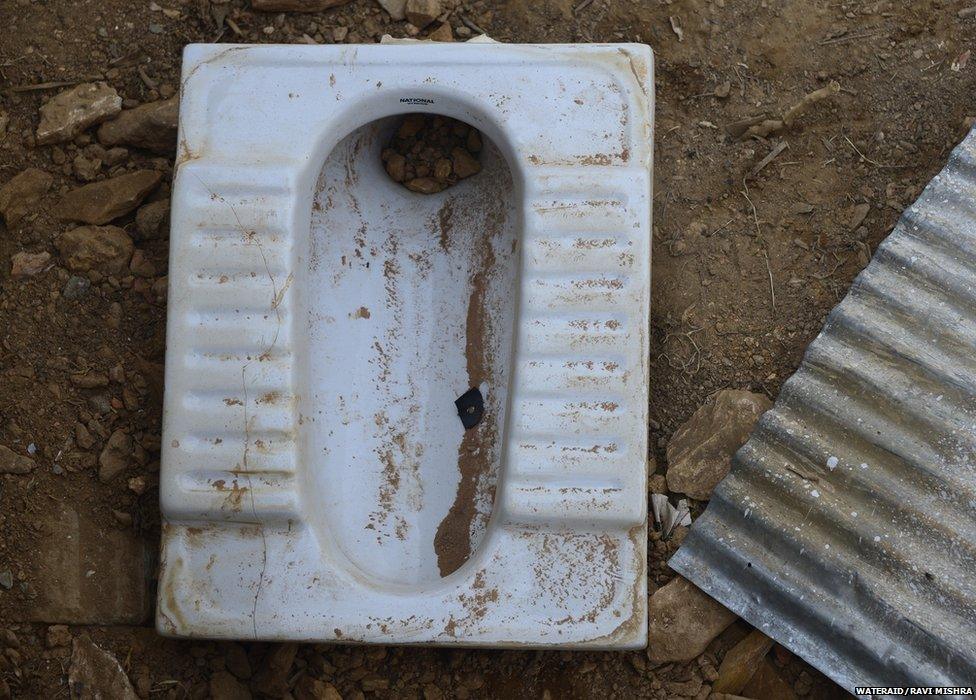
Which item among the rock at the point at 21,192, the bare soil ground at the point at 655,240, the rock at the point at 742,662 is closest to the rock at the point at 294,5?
the bare soil ground at the point at 655,240

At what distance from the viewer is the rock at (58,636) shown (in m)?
2.70

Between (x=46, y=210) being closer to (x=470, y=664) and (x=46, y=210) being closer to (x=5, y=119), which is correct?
(x=5, y=119)

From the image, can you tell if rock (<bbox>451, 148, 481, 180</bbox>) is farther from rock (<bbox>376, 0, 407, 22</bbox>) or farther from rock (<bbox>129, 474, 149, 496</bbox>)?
rock (<bbox>129, 474, 149, 496</bbox>)

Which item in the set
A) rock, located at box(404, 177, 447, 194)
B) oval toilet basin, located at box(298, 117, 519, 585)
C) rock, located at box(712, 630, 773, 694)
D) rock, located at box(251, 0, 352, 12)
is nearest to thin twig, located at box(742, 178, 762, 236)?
oval toilet basin, located at box(298, 117, 519, 585)

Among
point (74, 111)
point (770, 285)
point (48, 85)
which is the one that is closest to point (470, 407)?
point (770, 285)

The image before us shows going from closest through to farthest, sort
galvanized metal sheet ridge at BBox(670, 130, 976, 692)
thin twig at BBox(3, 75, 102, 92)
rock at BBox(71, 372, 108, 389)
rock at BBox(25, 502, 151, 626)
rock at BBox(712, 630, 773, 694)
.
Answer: galvanized metal sheet ridge at BBox(670, 130, 976, 692), rock at BBox(712, 630, 773, 694), rock at BBox(25, 502, 151, 626), rock at BBox(71, 372, 108, 389), thin twig at BBox(3, 75, 102, 92)

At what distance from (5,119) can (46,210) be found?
13.1 inches

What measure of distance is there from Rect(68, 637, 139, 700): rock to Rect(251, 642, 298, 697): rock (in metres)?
0.33

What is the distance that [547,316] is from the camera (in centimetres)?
244

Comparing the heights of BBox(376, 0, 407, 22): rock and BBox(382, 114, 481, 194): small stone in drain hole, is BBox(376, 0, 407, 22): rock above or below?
above

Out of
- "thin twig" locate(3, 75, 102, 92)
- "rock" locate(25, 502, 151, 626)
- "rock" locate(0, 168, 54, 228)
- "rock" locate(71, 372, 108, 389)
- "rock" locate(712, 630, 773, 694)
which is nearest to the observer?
"rock" locate(712, 630, 773, 694)

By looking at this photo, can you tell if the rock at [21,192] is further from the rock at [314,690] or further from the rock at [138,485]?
the rock at [314,690]

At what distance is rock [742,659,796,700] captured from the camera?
262 cm

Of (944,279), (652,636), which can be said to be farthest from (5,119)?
(944,279)
